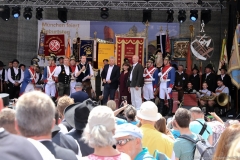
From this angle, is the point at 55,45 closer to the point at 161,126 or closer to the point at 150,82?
the point at 150,82

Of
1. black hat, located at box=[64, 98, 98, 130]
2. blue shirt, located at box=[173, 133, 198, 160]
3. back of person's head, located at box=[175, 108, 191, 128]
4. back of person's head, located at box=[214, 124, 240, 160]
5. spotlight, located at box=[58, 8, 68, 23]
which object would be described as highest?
spotlight, located at box=[58, 8, 68, 23]

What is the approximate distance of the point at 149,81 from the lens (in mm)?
15219

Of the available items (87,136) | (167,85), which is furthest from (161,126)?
(167,85)

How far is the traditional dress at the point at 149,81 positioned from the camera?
15.2 m

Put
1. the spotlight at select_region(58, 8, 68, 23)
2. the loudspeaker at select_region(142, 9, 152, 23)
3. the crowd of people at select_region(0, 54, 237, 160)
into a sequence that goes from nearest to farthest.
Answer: the crowd of people at select_region(0, 54, 237, 160), the loudspeaker at select_region(142, 9, 152, 23), the spotlight at select_region(58, 8, 68, 23)

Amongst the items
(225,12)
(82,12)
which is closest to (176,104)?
(225,12)

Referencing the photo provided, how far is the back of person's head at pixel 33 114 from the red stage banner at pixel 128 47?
47.3 ft

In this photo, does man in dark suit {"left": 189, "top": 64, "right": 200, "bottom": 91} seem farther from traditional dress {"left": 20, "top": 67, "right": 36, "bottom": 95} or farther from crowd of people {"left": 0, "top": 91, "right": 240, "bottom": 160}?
crowd of people {"left": 0, "top": 91, "right": 240, "bottom": 160}

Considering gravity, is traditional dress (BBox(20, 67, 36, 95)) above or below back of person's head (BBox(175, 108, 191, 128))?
below

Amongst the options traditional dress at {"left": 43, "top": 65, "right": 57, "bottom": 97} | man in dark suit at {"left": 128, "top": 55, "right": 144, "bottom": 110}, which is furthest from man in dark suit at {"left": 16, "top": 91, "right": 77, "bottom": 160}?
traditional dress at {"left": 43, "top": 65, "right": 57, "bottom": 97}

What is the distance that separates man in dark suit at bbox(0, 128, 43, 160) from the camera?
2225mm

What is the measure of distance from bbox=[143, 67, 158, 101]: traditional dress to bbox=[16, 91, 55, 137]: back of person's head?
1252 centimetres

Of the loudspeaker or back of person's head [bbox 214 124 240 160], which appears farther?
the loudspeaker

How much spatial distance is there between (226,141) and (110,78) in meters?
12.7
